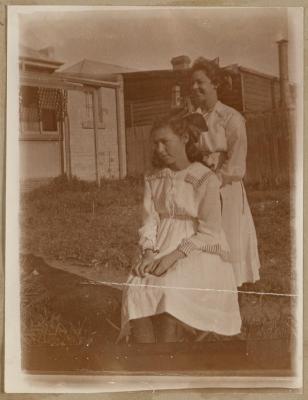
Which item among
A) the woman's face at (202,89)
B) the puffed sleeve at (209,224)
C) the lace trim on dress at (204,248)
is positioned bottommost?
the lace trim on dress at (204,248)

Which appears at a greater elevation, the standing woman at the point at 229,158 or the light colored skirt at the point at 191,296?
the standing woman at the point at 229,158

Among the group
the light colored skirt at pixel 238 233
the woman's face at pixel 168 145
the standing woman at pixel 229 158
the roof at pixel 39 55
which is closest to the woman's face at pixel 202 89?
the standing woman at pixel 229 158

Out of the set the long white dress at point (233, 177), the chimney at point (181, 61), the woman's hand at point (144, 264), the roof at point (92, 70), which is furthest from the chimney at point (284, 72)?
the woman's hand at point (144, 264)

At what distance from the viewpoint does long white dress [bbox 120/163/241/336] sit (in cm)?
126

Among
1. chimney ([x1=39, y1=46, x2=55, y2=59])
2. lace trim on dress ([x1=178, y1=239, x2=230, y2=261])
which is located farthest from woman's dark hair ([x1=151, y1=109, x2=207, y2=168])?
chimney ([x1=39, y1=46, x2=55, y2=59])

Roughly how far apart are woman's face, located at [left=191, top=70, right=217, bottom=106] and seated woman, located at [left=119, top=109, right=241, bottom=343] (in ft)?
0.22

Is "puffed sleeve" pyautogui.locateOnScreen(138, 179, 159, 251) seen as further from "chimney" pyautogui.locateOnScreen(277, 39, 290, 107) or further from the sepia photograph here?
"chimney" pyautogui.locateOnScreen(277, 39, 290, 107)

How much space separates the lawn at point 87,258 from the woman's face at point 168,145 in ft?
0.32

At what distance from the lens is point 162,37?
129 centimetres

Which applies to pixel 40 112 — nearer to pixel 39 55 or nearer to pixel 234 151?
pixel 39 55

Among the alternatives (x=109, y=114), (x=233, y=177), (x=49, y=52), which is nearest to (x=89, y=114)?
(x=109, y=114)

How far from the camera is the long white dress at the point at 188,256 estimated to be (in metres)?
1.26

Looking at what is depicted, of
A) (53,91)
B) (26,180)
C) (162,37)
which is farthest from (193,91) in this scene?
(26,180)

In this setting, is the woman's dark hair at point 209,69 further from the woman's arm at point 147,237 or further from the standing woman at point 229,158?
the woman's arm at point 147,237
